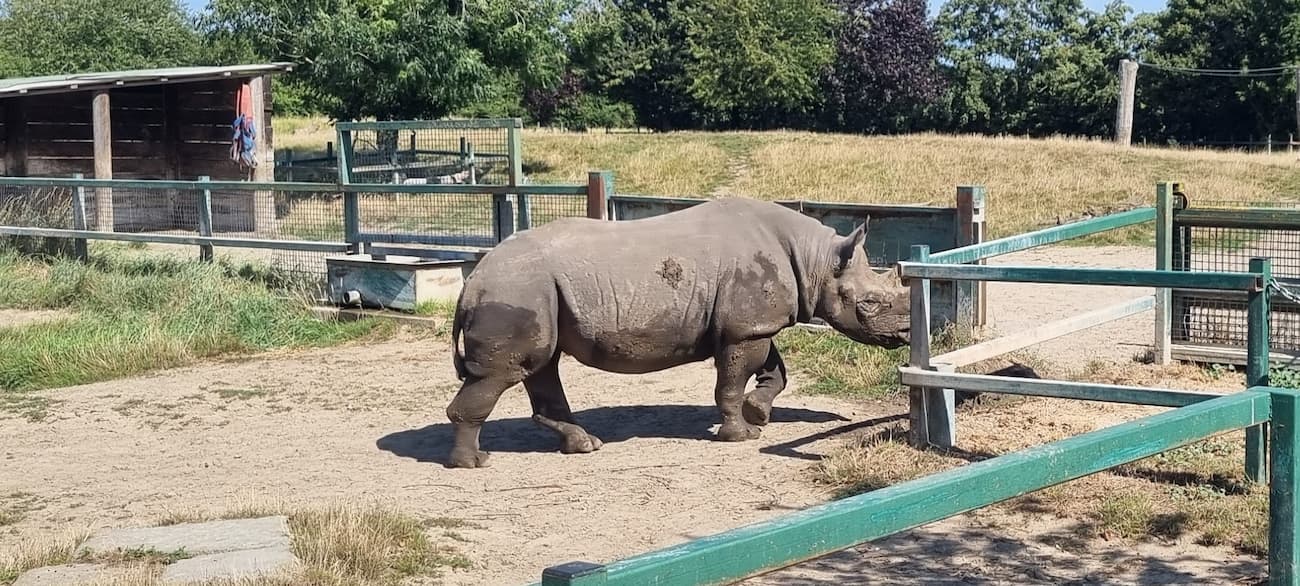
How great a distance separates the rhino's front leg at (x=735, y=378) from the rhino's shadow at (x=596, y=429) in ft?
0.83

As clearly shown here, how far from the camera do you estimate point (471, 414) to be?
8164 millimetres

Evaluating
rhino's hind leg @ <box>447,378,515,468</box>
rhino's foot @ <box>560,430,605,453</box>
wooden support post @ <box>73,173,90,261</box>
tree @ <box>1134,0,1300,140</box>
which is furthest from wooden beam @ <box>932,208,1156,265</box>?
tree @ <box>1134,0,1300,140</box>

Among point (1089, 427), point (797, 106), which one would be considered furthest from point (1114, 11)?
A: point (1089, 427)

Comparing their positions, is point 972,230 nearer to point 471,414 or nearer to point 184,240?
point 471,414

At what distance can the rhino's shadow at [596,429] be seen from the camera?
876 cm

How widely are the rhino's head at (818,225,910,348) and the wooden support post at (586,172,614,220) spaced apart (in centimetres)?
395

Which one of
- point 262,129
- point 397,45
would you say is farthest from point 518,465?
point 397,45

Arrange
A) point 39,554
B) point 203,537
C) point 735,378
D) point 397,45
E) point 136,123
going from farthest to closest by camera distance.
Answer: point 397,45, point 136,123, point 735,378, point 203,537, point 39,554

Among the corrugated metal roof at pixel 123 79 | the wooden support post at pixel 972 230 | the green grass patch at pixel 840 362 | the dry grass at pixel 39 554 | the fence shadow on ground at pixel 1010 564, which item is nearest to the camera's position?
the fence shadow on ground at pixel 1010 564

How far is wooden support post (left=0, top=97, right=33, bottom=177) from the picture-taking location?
23.2 meters

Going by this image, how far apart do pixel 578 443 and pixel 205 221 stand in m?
8.56

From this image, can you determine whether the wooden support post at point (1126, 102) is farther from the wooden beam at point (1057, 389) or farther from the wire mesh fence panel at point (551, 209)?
the wooden beam at point (1057, 389)

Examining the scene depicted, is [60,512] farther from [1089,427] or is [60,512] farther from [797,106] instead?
[797,106]

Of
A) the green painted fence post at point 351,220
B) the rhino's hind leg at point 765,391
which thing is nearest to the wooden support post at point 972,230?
the rhino's hind leg at point 765,391
